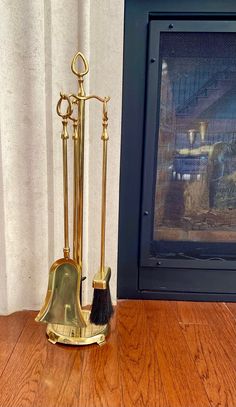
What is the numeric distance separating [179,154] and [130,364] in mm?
733

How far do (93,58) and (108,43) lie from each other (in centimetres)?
7

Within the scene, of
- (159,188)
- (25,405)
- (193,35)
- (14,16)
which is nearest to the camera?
(25,405)

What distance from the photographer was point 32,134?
105 cm

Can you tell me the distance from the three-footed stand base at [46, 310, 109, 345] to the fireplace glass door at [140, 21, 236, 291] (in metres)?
0.34

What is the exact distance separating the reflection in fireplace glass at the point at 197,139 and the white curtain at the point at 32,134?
1.18 ft

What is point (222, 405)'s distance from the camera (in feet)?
2.47

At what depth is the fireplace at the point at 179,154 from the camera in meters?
1.09

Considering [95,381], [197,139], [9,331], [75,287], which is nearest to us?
[95,381]

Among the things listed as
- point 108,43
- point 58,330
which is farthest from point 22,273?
point 108,43

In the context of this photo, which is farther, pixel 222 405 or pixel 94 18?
pixel 94 18

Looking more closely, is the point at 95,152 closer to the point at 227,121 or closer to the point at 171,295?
the point at 227,121

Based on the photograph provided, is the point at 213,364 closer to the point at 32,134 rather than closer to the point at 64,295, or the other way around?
the point at 64,295

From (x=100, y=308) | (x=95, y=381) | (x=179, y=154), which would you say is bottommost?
(x=95, y=381)

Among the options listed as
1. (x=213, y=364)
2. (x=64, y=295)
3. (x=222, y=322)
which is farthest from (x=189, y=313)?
(x=64, y=295)
